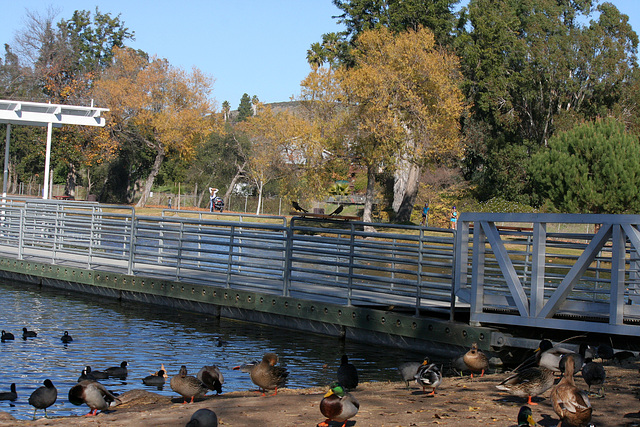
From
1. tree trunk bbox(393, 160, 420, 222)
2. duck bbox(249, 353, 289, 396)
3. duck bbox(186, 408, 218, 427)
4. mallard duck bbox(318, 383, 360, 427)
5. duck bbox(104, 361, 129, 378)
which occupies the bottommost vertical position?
duck bbox(104, 361, 129, 378)

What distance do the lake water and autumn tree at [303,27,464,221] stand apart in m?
27.3

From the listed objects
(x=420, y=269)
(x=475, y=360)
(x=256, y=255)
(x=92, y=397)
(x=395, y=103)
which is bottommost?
(x=92, y=397)

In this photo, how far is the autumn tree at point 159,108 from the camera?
209 feet

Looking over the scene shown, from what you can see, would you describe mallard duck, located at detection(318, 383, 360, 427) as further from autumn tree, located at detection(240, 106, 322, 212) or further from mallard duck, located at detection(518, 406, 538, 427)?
autumn tree, located at detection(240, 106, 322, 212)

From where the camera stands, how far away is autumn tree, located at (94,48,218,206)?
63.8 metres

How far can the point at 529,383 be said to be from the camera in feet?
24.4

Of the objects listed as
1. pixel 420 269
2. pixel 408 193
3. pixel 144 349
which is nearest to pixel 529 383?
pixel 420 269

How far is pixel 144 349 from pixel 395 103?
32.1m

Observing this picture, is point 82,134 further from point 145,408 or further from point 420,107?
point 145,408

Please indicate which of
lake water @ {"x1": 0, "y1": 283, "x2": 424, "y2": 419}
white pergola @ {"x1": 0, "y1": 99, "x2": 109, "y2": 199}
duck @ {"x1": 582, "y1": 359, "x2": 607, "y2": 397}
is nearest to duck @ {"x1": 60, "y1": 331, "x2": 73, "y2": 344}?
lake water @ {"x1": 0, "y1": 283, "x2": 424, "y2": 419}

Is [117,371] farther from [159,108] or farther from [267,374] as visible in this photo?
[159,108]

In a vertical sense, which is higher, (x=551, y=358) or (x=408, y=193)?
(x=408, y=193)

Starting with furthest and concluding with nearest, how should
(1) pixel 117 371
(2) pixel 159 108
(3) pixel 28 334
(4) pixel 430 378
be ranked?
(2) pixel 159 108 < (3) pixel 28 334 < (1) pixel 117 371 < (4) pixel 430 378

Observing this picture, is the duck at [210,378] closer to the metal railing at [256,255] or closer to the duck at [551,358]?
the metal railing at [256,255]
